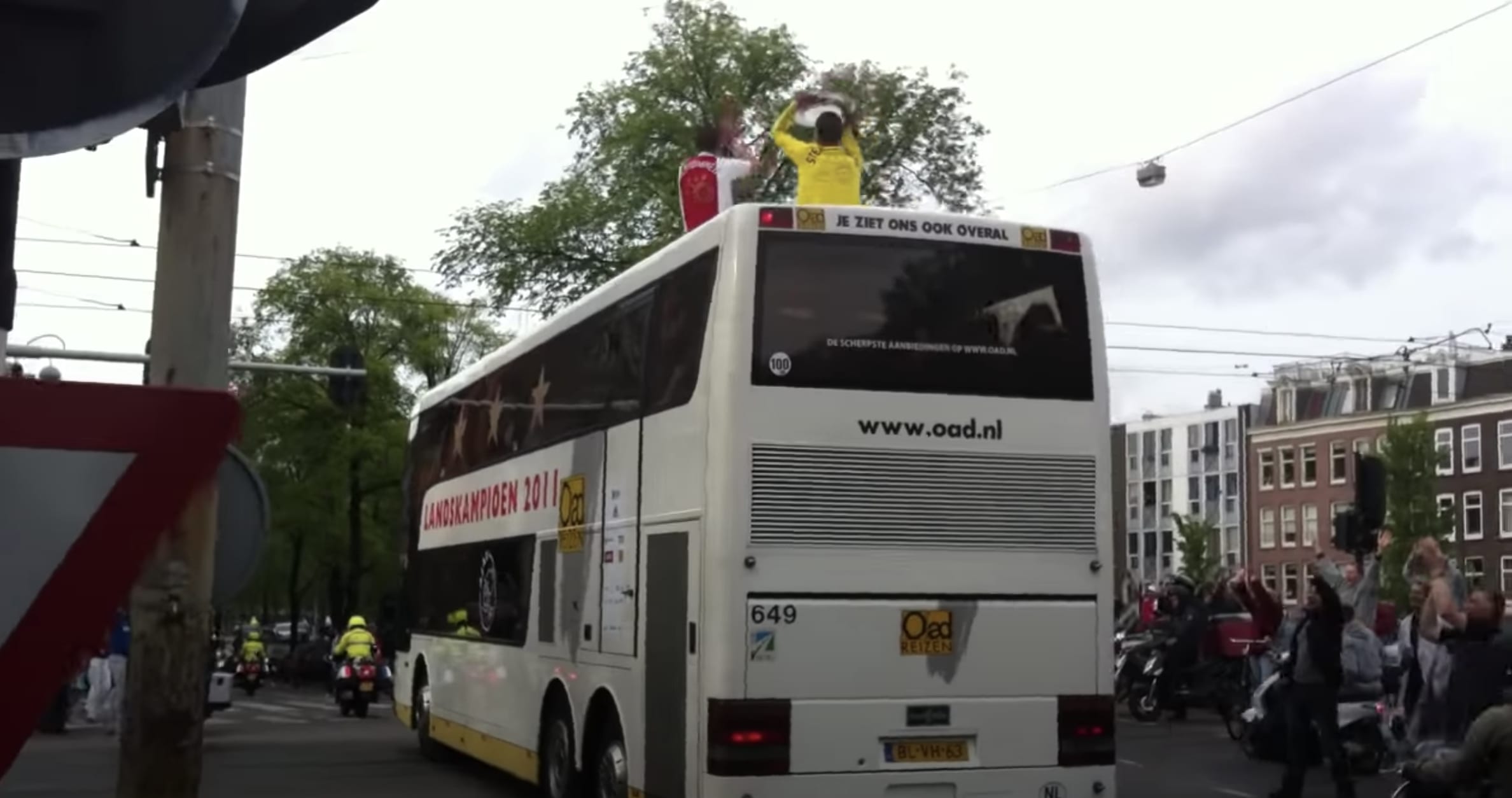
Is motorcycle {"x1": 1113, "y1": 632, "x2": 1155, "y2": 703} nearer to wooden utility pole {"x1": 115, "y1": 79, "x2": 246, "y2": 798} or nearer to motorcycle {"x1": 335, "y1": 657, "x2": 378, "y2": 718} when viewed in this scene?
motorcycle {"x1": 335, "y1": 657, "x2": 378, "y2": 718}

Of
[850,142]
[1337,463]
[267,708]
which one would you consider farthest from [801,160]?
[1337,463]

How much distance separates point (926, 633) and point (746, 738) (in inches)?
48.4

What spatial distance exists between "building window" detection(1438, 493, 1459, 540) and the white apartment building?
23.5m

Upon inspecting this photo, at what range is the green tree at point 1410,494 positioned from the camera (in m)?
61.4

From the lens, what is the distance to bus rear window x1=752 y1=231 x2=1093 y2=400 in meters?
10.2

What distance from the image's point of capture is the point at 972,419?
10383 mm

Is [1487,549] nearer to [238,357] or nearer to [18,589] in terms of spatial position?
[238,357]

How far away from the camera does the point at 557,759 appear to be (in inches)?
509

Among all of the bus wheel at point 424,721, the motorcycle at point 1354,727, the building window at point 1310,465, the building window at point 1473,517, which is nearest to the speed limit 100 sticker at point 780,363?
the motorcycle at point 1354,727

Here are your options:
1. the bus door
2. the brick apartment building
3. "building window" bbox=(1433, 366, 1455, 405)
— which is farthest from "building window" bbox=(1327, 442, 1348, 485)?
the bus door

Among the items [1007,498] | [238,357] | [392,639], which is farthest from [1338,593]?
[238,357]

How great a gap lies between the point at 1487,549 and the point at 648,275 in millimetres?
67856

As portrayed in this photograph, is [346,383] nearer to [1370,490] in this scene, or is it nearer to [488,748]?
[488,748]

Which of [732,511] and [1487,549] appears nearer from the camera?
[732,511]
